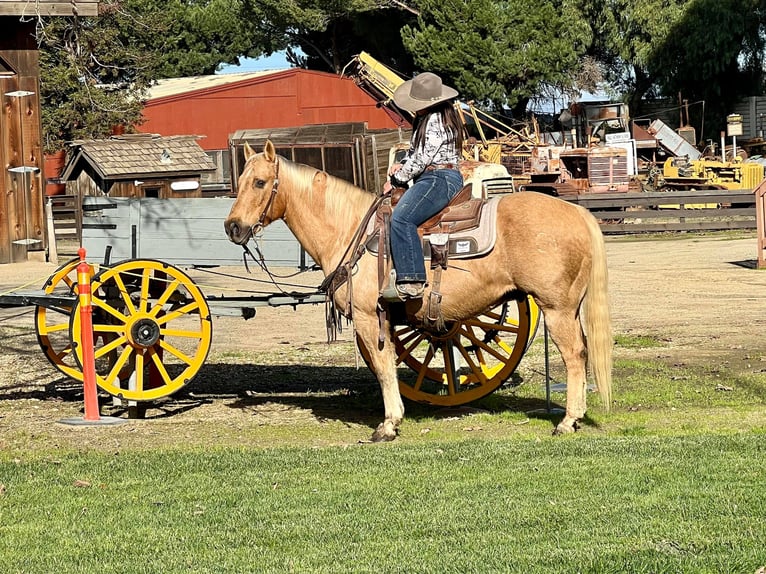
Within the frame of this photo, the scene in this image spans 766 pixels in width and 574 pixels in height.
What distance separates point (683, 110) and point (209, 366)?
43.7 meters

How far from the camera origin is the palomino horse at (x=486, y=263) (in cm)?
884

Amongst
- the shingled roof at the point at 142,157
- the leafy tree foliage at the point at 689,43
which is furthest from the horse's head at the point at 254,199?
the leafy tree foliage at the point at 689,43

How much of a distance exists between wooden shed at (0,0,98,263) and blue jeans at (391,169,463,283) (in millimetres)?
15487

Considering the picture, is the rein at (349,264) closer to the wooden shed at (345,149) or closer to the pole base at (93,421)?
the pole base at (93,421)

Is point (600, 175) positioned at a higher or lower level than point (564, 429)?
higher

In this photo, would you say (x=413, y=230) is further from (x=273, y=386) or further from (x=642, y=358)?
(x=642, y=358)

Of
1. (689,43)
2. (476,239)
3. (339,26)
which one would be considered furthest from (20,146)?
(339,26)

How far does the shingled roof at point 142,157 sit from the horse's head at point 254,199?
22041mm

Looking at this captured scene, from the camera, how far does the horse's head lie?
930 centimetres

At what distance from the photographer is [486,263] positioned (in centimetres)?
899

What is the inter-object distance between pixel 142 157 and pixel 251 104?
20.5m

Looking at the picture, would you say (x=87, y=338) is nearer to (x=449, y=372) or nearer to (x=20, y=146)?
(x=449, y=372)

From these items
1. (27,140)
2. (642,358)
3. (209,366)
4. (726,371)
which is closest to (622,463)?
(726,371)

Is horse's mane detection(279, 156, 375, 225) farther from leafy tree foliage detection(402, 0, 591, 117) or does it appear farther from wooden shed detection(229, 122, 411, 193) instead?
leafy tree foliage detection(402, 0, 591, 117)
